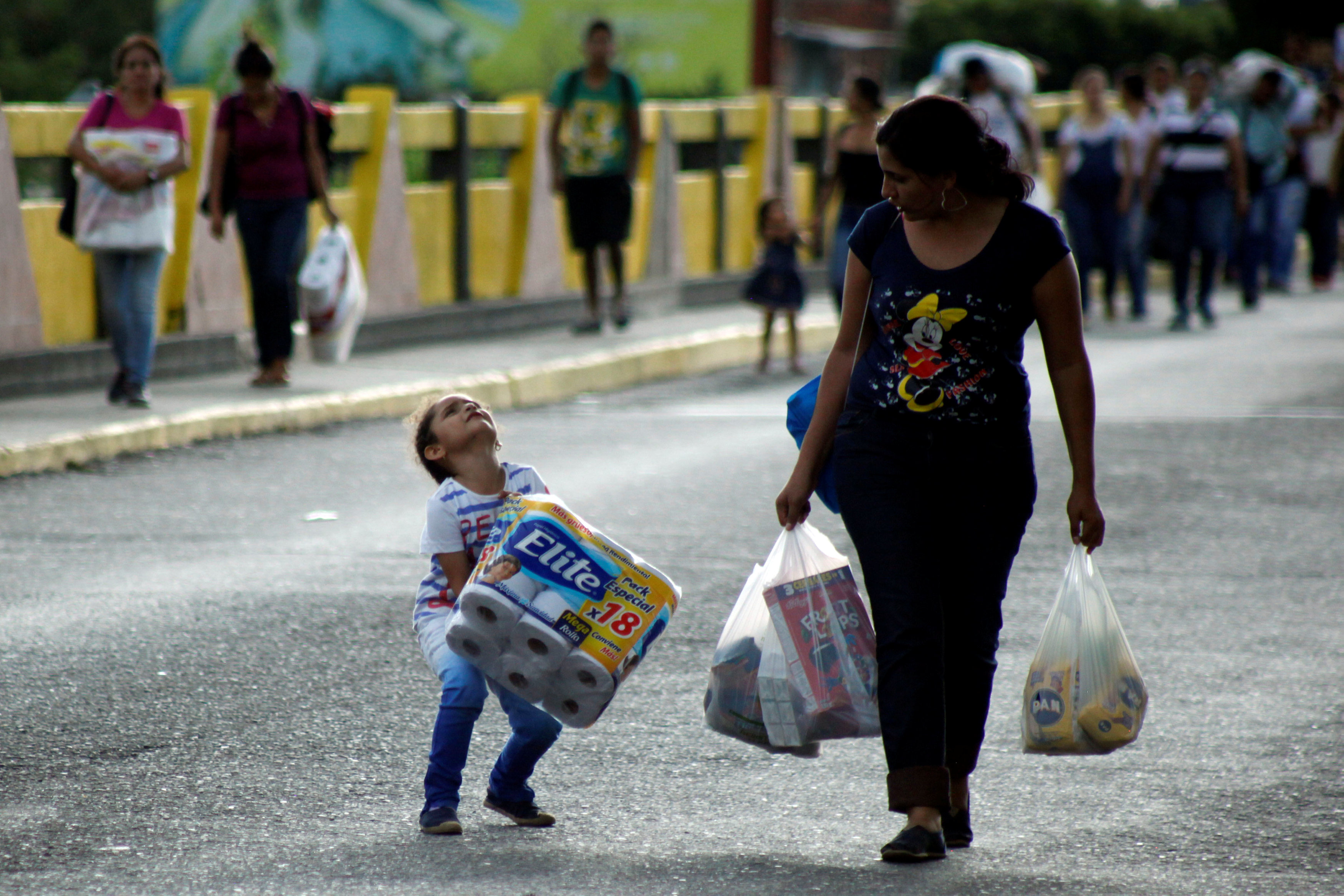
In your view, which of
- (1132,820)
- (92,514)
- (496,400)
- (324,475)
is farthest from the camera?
(496,400)

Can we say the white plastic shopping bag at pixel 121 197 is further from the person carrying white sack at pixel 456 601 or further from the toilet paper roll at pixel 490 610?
the toilet paper roll at pixel 490 610

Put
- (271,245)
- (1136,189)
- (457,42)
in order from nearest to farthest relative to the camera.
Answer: (271,245)
(1136,189)
(457,42)

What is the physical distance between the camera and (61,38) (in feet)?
151

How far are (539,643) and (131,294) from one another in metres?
6.50

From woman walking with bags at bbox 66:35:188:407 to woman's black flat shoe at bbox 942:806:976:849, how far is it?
662cm

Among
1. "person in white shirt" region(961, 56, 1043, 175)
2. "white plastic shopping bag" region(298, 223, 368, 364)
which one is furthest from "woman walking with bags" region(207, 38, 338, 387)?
"person in white shirt" region(961, 56, 1043, 175)

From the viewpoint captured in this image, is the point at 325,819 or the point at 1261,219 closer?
the point at 325,819

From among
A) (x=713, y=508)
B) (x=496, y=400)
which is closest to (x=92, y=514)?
(x=713, y=508)

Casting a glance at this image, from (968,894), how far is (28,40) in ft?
150

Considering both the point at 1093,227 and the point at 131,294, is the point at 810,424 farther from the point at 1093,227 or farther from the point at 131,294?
the point at 1093,227

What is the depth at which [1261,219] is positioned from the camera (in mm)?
18469

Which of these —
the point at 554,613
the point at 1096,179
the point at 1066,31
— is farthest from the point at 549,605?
the point at 1066,31

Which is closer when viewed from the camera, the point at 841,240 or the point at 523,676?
the point at 523,676

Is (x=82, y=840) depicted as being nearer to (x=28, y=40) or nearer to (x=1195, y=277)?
(x=1195, y=277)
